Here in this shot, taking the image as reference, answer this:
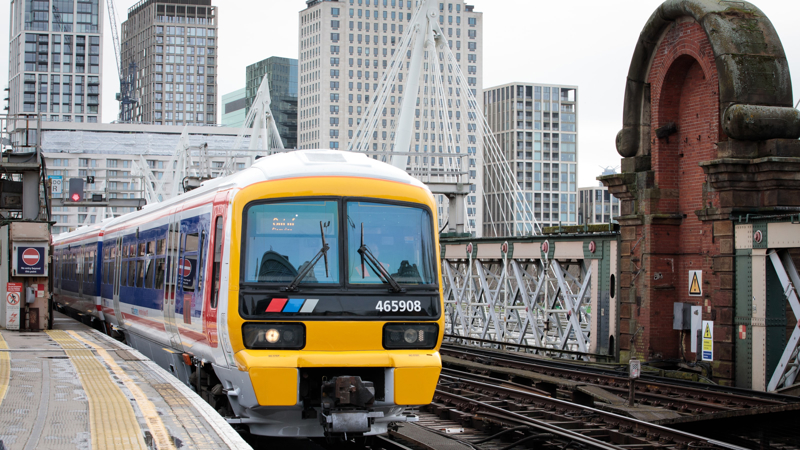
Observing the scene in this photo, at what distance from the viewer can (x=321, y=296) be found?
963 centimetres

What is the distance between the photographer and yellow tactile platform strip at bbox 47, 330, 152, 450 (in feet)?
23.7

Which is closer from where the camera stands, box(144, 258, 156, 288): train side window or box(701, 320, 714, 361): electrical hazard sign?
box(144, 258, 156, 288): train side window

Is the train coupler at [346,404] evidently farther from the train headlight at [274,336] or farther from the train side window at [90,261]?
the train side window at [90,261]

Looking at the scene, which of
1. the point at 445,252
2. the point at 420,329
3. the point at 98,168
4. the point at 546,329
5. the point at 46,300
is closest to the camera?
the point at 420,329

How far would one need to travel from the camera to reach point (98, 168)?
144 m

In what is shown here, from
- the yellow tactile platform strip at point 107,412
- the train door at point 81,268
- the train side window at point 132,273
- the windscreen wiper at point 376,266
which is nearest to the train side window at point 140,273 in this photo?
the train side window at point 132,273

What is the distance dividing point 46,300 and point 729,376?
14512mm

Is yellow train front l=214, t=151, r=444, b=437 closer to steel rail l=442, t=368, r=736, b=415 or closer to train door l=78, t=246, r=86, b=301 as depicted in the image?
steel rail l=442, t=368, r=736, b=415

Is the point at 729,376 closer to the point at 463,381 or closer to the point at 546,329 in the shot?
the point at 463,381

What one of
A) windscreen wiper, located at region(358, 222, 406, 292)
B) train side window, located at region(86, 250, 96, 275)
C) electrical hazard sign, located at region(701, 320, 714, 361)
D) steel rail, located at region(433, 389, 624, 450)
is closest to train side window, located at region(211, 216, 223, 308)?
windscreen wiper, located at region(358, 222, 406, 292)

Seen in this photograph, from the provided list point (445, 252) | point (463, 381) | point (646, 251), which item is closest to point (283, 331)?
point (463, 381)

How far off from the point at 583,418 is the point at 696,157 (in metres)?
8.66

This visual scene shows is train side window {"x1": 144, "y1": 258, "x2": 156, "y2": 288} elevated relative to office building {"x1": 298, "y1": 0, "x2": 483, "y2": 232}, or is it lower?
lower

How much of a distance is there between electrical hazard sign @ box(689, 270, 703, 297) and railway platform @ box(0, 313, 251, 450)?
1181 cm
